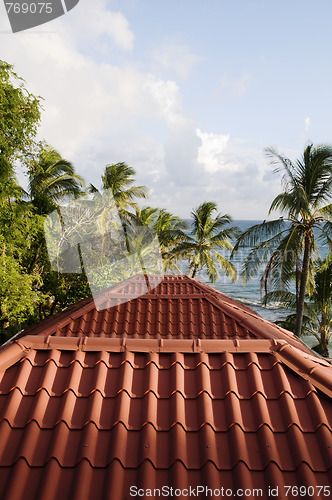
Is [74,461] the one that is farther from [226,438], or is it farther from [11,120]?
[11,120]

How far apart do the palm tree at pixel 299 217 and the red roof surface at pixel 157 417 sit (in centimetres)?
906

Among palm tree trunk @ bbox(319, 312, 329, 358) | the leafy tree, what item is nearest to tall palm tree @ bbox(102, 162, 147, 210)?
the leafy tree

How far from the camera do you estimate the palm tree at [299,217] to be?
11164 millimetres

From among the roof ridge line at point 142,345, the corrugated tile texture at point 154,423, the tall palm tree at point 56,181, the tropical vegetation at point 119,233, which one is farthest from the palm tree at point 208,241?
the corrugated tile texture at point 154,423

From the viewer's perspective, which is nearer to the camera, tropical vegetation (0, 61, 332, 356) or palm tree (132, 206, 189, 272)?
tropical vegetation (0, 61, 332, 356)

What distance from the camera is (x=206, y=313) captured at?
21.3ft

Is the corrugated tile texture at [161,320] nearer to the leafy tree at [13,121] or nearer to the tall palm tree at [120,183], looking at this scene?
the leafy tree at [13,121]

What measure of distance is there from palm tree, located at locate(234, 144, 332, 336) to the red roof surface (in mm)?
9055

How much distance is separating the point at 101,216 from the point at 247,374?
1828 cm

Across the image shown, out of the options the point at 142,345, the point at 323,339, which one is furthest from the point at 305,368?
the point at 323,339

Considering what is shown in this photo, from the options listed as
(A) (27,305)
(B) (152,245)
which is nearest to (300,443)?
(A) (27,305)

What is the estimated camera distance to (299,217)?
40.7 feet

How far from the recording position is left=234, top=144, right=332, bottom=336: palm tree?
11164 millimetres

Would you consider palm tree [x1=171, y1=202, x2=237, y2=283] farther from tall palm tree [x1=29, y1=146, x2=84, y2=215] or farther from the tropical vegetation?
tall palm tree [x1=29, y1=146, x2=84, y2=215]
